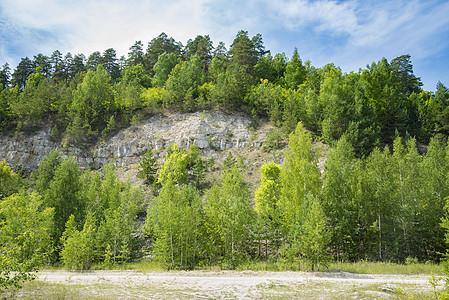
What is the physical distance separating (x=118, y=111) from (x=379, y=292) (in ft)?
194

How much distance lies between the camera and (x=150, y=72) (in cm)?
7988

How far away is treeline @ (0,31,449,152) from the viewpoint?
44781mm

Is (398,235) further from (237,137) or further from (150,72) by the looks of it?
(150,72)

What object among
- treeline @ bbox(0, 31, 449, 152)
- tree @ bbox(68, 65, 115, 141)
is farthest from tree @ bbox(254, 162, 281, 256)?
tree @ bbox(68, 65, 115, 141)

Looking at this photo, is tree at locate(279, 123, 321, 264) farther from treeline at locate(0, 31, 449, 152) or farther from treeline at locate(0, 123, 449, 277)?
treeline at locate(0, 31, 449, 152)

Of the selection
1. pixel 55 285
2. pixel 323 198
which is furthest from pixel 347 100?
pixel 55 285

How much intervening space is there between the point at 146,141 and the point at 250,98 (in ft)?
76.1

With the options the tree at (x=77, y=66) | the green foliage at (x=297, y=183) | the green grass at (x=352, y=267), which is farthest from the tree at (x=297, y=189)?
the tree at (x=77, y=66)

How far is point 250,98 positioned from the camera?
56000 millimetres

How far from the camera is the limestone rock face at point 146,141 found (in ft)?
168

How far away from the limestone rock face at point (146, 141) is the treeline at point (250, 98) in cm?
→ 280

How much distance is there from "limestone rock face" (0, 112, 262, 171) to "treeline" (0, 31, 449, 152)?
9.20ft

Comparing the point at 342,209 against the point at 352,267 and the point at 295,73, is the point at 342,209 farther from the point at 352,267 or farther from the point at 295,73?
the point at 295,73

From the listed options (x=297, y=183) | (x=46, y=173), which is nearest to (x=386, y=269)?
(x=297, y=183)
